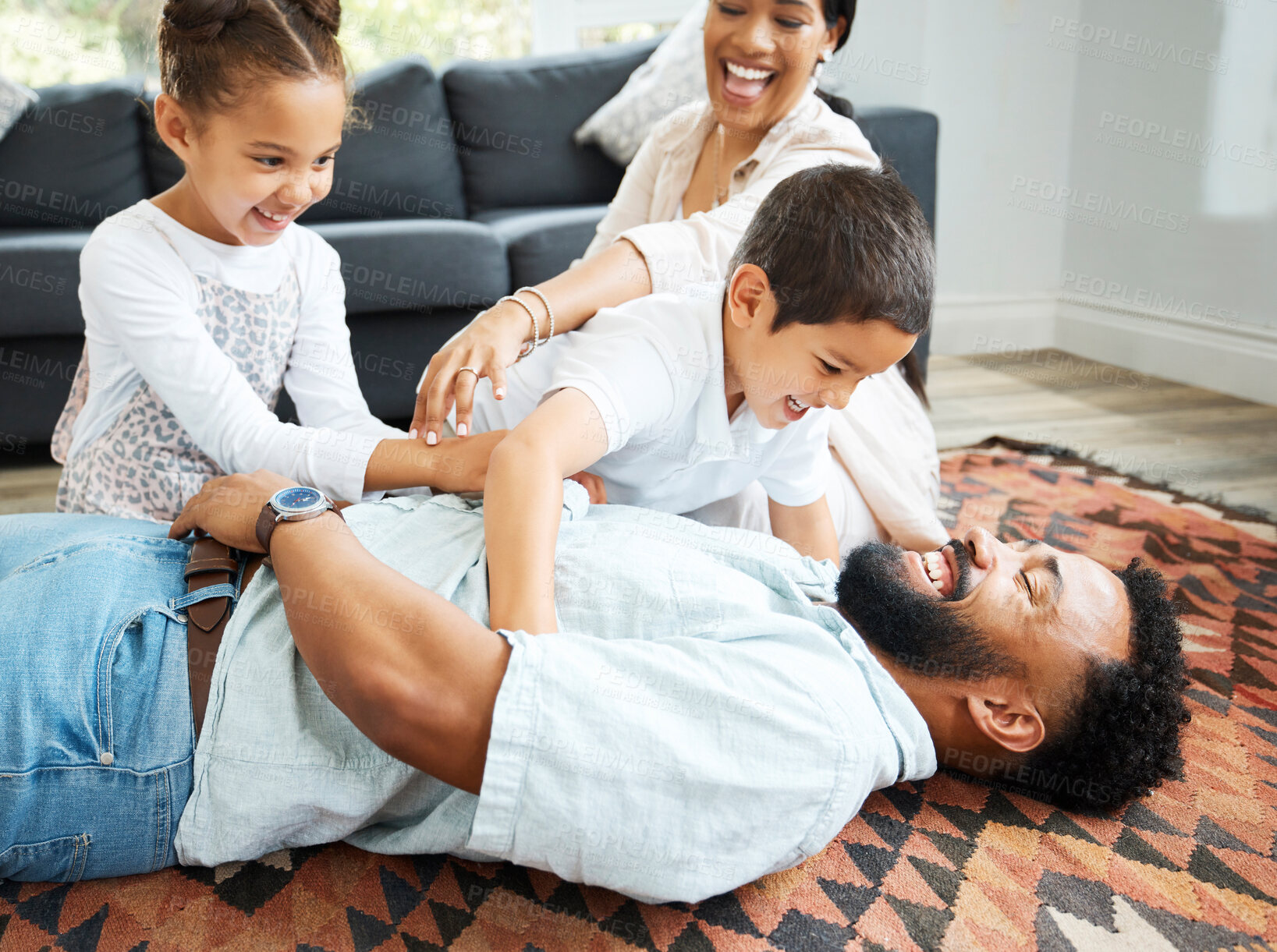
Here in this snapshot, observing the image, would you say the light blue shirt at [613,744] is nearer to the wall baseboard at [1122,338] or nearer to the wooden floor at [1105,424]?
the wooden floor at [1105,424]

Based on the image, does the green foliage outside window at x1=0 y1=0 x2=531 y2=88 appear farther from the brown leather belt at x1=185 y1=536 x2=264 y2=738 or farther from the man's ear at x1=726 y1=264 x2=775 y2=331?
the brown leather belt at x1=185 y1=536 x2=264 y2=738

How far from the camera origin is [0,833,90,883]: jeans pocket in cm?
86

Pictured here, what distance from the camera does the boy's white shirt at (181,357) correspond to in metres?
1.28

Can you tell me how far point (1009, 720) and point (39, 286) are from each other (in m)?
2.31

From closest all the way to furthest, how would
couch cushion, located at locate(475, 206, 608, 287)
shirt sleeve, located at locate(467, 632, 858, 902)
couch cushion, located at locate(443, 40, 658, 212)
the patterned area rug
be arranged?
1. shirt sleeve, located at locate(467, 632, 858, 902)
2. the patterned area rug
3. couch cushion, located at locate(475, 206, 608, 287)
4. couch cushion, located at locate(443, 40, 658, 212)

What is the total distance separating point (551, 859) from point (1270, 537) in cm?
184

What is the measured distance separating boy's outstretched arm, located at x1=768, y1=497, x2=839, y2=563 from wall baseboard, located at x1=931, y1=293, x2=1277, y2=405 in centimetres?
221

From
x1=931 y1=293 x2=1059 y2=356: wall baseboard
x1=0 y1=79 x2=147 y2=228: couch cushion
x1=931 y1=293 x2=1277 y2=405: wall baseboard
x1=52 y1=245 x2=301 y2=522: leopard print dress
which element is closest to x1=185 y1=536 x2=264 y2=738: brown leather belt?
x1=52 y1=245 x2=301 y2=522: leopard print dress

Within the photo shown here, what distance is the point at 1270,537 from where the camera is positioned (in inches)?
78.3

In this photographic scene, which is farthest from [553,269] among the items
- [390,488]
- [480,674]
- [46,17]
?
[46,17]

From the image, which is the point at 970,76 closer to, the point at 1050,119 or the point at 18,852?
the point at 1050,119

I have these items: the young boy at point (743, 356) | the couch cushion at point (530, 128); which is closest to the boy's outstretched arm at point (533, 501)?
the young boy at point (743, 356)

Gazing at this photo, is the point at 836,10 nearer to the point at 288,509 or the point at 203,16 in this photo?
the point at 203,16

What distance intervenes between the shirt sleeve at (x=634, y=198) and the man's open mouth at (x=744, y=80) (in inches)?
10.4
